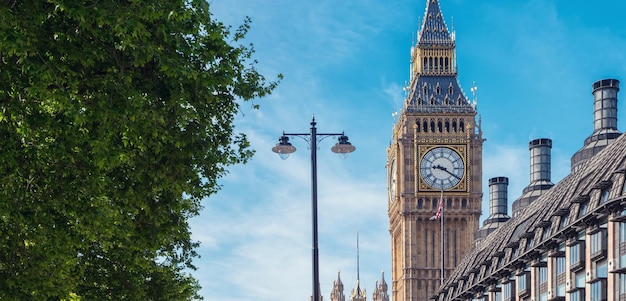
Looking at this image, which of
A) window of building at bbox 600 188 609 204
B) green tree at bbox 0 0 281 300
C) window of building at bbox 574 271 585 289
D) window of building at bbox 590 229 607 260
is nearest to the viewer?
green tree at bbox 0 0 281 300

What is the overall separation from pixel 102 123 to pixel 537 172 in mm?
121505

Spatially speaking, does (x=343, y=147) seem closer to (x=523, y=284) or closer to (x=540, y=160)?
(x=523, y=284)

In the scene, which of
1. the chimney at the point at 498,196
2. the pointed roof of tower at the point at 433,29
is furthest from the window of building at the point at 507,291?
the pointed roof of tower at the point at 433,29

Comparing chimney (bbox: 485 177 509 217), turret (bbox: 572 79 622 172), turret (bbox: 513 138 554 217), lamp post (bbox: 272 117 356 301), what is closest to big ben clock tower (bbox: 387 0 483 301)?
chimney (bbox: 485 177 509 217)

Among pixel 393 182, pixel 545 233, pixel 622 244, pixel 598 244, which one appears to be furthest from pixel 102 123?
pixel 393 182

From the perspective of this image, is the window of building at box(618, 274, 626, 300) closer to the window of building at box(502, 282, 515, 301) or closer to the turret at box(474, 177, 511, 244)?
the window of building at box(502, 282, 515, 301)

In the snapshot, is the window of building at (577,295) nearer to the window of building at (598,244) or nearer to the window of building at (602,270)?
the window of building at (602,270)

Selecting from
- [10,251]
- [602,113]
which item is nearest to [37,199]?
[10,251]

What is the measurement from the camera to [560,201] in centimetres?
8888

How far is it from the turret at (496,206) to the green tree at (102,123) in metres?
131

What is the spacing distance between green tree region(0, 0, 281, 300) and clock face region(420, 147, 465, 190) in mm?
135627

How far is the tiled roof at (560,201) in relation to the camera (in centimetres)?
7906

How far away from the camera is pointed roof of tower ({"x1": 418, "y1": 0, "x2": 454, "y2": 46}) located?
173 m

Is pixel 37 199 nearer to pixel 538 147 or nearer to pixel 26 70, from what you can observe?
pixel 26 70
